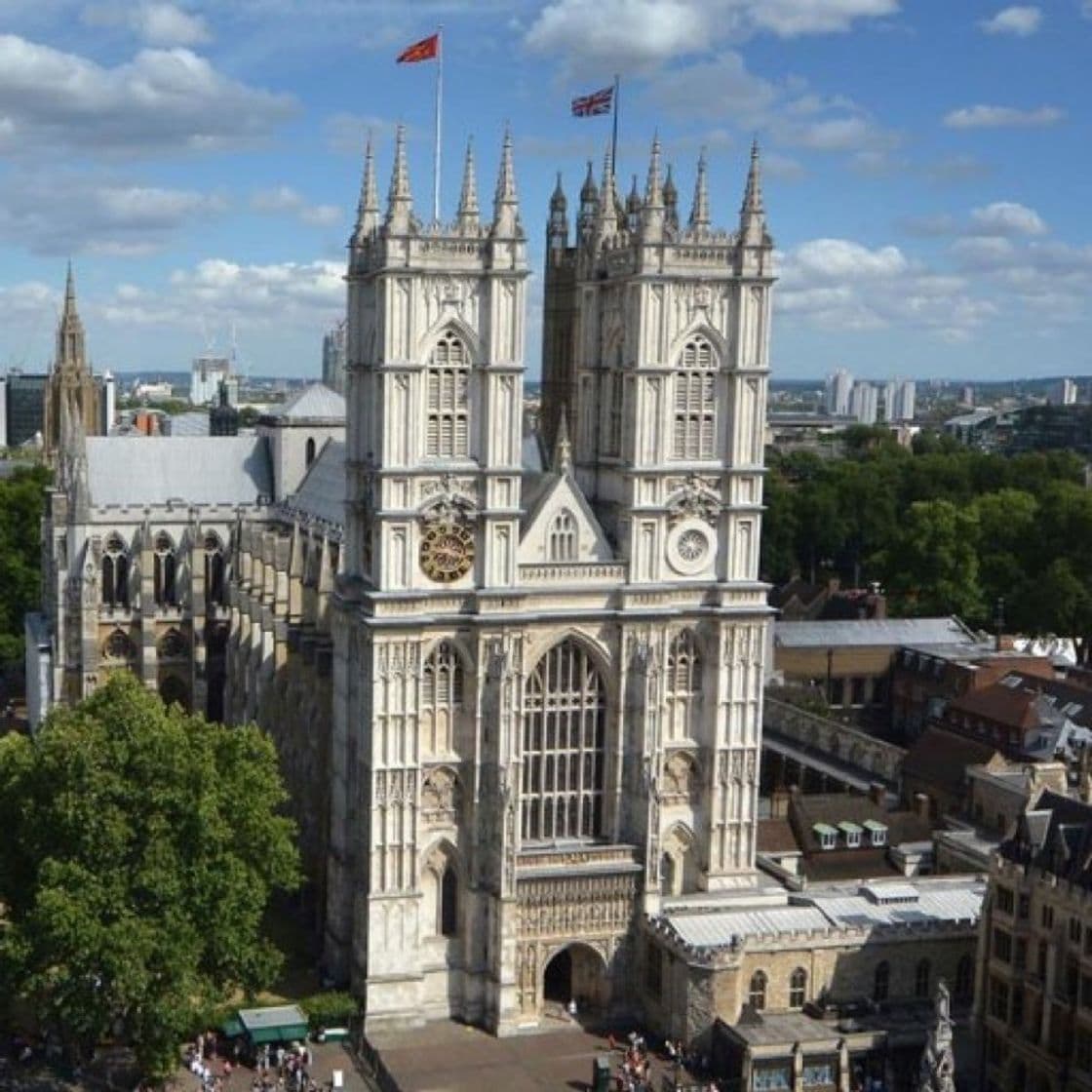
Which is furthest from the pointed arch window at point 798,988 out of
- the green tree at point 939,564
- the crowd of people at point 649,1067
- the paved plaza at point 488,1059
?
the green tree at point 939,564

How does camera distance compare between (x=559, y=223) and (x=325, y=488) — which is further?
(x=325, y=488)

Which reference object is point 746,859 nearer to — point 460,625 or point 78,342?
point 460,625

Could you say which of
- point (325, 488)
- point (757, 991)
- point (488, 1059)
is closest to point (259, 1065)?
Result: point (488, 1059)

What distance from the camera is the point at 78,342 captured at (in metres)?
137

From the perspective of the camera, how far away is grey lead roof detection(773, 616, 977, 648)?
3656 inches

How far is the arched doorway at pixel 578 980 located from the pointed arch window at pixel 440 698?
843 cm

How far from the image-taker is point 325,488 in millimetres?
79812

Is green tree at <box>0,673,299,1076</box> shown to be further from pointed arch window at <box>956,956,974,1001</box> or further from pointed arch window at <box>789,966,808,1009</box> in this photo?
pointed arch window at <box>956,956,974,1001</box>

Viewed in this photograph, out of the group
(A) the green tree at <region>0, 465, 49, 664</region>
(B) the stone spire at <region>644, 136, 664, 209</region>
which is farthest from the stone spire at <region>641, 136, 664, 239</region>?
(A) the green tree at <region>0, 465, 49, 664</region>

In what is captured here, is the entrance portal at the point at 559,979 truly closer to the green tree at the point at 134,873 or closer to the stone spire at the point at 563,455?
the green tree at the point at 134,873

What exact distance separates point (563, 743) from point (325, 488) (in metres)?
28.7

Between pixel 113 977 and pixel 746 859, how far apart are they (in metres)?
23.0

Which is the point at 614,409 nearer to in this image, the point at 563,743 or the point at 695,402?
the point at 695,402

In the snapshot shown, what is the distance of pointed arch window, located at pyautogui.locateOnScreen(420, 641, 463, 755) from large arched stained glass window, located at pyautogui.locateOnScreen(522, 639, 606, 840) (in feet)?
9.15
